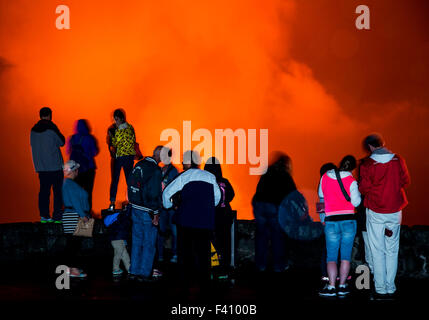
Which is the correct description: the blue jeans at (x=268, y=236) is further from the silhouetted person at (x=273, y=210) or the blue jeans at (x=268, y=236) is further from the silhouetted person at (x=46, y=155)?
the silhouetted person at (x=46, y=155)

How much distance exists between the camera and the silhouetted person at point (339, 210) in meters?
7.09

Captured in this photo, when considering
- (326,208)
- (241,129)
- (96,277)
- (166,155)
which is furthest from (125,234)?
(241,129)

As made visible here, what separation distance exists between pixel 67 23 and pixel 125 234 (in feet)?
22.3

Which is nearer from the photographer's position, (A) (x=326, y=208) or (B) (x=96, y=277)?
(A) (x=326, y=208)

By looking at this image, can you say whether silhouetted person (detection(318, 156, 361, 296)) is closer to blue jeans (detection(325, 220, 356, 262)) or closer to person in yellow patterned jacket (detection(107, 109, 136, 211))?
blue jeans (detection(325, 220, 356, 262))

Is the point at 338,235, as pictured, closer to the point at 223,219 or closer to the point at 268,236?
the point at 223,219

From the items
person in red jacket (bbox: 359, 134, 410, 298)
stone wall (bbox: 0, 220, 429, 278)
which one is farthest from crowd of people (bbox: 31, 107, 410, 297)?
stone wall (bbox: 0, 220, 429, 278)

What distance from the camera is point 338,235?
7.21 metres

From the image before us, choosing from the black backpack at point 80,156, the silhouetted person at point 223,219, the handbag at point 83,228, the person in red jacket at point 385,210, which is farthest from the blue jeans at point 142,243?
the person in red jacket at point 385,210

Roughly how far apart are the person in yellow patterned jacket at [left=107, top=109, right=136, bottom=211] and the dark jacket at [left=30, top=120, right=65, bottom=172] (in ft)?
2.66

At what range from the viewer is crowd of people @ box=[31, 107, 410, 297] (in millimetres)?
6945

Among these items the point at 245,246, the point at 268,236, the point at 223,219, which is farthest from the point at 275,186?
the point at 245,246
